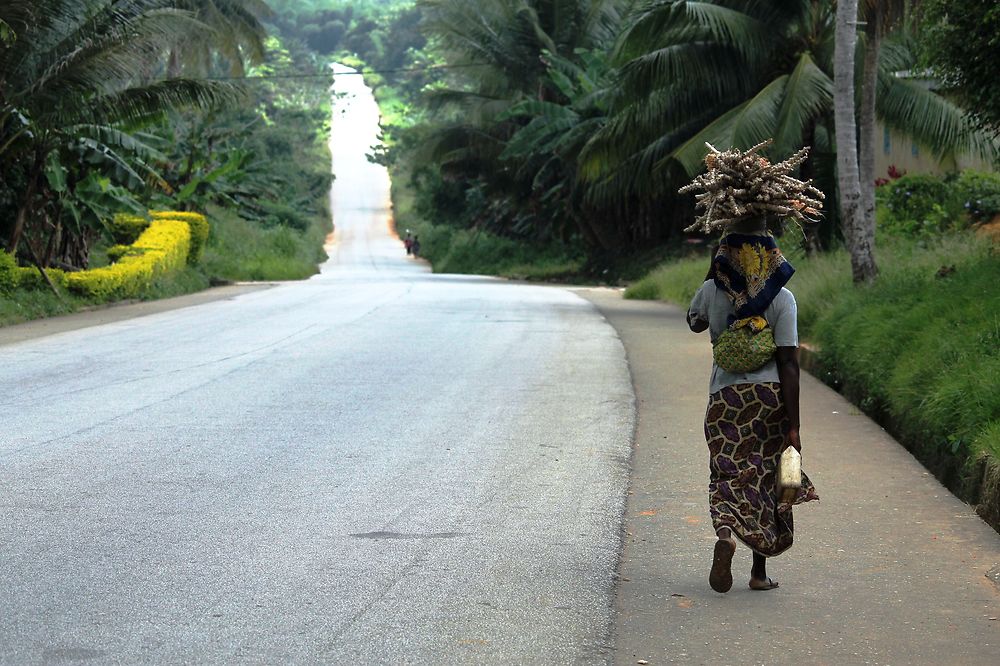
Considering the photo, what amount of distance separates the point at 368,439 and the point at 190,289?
22967 millimetres

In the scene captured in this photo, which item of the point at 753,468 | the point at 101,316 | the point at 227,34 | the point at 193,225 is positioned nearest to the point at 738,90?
the point at 101,316

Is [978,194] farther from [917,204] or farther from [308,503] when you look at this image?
[308,503]

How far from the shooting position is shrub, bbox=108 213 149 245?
3294 centimetres

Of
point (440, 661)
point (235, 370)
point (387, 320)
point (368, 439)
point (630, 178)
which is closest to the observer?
point (440, 661)

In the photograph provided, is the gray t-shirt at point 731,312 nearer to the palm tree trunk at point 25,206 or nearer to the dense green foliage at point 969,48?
the dense green foliage at point 969,48

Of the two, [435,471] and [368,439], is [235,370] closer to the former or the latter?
[368,439]

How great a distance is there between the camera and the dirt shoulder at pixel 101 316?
19259mm

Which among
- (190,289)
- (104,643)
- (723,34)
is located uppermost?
(723,34)

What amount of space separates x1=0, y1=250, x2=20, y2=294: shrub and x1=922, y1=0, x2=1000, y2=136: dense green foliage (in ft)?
50.0

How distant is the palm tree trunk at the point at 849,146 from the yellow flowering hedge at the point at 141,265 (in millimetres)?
14771

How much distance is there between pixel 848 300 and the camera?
15086mm

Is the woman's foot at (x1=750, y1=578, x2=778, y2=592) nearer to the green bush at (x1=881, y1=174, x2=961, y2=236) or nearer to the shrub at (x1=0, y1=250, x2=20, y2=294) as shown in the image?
the green bush at (x1=881, y1=174, x2=961, y2=236)

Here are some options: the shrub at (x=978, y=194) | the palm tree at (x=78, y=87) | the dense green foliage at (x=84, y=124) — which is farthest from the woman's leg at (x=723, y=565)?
the palm tree at (x=78, y=87)

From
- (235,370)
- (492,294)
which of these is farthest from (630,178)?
(235,370)
